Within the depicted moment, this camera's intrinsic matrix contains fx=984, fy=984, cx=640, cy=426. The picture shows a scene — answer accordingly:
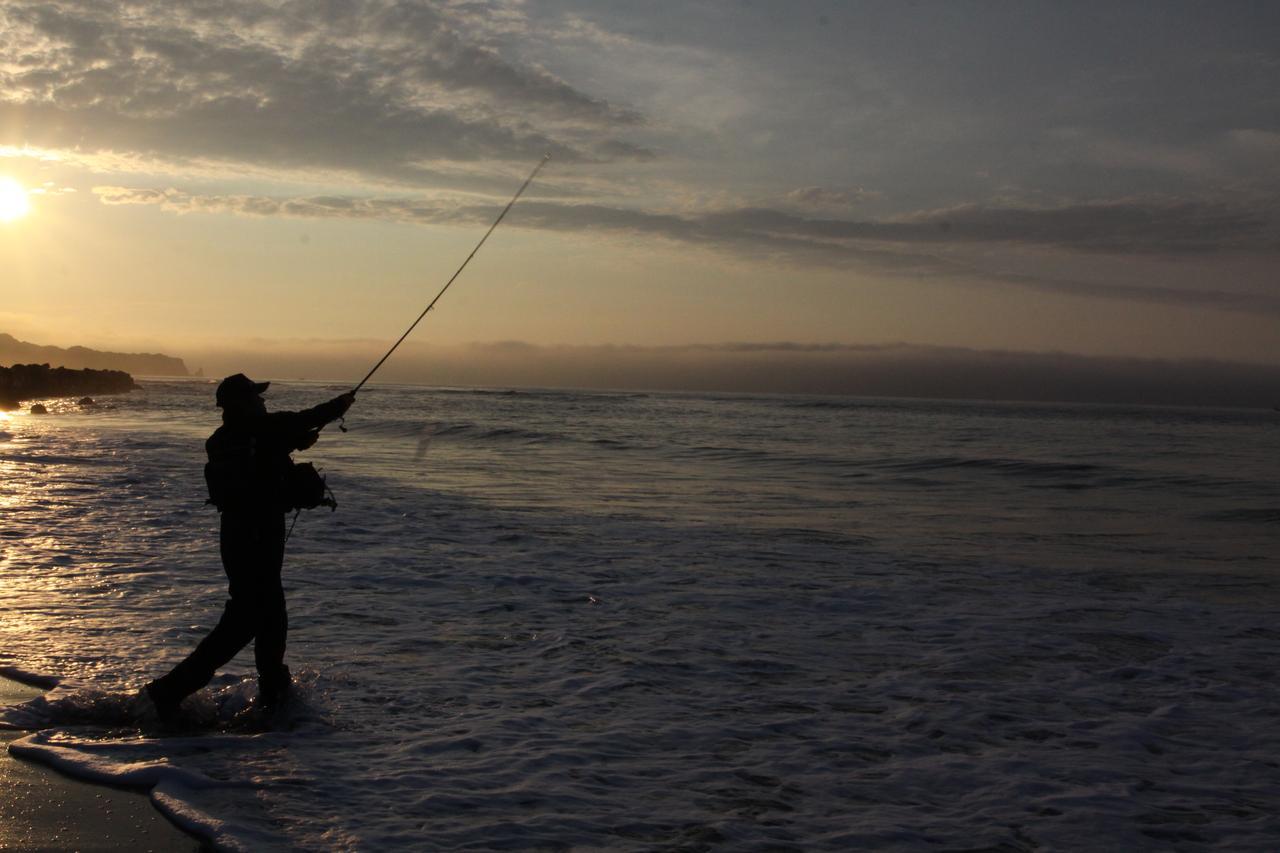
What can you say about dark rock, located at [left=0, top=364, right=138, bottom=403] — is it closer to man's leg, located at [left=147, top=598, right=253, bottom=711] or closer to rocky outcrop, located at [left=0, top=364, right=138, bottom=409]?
rocky outcrop, located at [left=0, top=364, right=138, bottom=409]

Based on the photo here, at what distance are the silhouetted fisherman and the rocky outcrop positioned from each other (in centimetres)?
4721

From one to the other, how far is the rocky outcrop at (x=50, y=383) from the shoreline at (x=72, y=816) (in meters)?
47.9

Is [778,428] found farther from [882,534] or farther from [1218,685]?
[1218,685]

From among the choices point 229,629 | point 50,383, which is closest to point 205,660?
point 229,629

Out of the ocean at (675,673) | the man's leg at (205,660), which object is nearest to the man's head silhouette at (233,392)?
the man's leg at (205,660)

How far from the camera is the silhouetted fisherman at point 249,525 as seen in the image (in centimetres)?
513

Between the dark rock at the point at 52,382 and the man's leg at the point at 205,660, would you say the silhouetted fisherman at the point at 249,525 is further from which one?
the dark rock at the point at 52,382

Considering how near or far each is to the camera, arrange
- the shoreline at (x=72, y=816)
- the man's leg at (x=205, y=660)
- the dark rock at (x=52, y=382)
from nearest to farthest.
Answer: the shoreline at (x=72, y=816) < the man's leg at (x=205, y=660) < the dark rock at (x=52, y=382)

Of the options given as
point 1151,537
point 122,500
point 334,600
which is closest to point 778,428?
point 1151,537

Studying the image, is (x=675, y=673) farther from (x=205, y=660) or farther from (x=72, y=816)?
(x=72, y=816)

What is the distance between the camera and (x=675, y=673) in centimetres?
656

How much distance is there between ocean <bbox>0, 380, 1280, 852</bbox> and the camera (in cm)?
438

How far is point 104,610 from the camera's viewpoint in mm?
7645

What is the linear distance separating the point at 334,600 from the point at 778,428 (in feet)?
107
